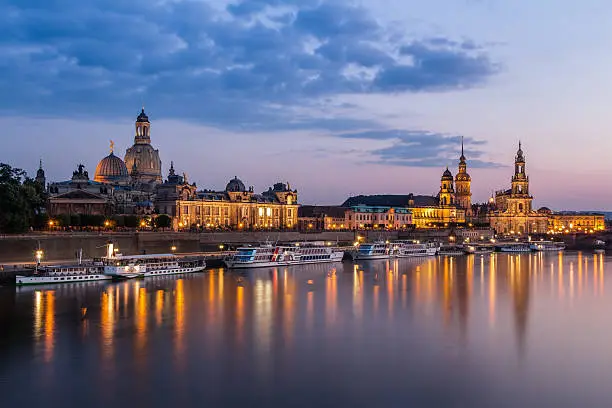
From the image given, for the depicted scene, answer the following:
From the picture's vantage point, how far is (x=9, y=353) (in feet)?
81.3

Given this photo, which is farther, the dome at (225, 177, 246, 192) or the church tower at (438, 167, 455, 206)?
the church tower at (438, 167, 455, 206)

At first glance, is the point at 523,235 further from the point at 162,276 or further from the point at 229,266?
the point at 162,276

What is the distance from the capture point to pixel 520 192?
134750 millimetres

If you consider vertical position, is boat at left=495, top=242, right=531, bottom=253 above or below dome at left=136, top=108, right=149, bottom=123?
below

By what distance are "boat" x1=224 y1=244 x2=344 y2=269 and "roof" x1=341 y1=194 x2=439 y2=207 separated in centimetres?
6965

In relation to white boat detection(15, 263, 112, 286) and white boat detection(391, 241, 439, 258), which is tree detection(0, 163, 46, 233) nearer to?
white boat detection(15, 263, 112, 286)

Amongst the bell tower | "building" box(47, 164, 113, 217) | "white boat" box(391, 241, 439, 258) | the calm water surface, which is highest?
the bell tower

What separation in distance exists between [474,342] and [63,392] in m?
15.4

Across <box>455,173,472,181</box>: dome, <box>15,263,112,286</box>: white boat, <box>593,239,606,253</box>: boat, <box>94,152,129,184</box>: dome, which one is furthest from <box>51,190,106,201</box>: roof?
<box>455,173,472,181</box>: dome

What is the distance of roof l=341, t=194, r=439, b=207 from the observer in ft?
458

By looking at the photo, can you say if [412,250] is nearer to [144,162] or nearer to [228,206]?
[228,206]

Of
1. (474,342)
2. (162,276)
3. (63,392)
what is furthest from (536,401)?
(162,276)

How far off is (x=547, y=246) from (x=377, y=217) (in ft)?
105

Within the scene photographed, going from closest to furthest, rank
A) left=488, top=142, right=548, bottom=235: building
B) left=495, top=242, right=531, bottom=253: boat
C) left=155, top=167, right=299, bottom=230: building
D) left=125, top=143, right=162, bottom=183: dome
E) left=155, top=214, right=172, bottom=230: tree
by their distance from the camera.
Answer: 1. left=155, top=214, right=172, bottom=230: tree
2. left=155, top=167, right=299, bottom=230: building
3. left=495, top=242, right=531, bottom=253: boat
4. left=125, top=143, right=162, bottom=183: dome
5. left=488, top=142, right=548, bottom=235: building
